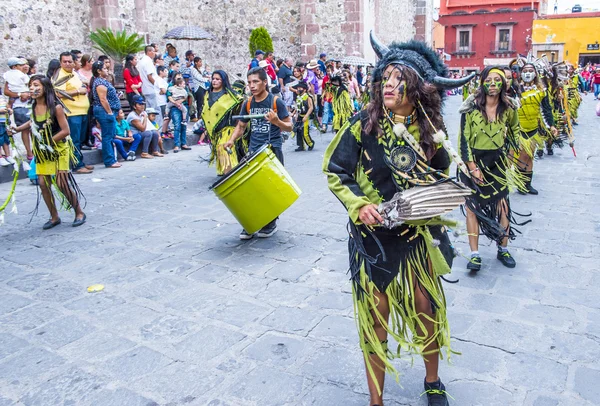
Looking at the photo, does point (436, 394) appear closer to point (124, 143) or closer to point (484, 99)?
point (484, 99)

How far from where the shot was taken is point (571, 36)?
44.3 m

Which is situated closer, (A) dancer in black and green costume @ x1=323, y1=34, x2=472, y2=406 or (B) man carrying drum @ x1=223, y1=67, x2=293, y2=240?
(A) dancer in black and green costume @ x1=323, y1=34, x2=472, y2=406

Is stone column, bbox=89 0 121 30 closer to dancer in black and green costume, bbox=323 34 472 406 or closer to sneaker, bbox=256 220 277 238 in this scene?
sneaker, bbox=256 220 277 238

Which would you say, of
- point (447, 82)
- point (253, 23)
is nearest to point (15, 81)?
point (447, 82)

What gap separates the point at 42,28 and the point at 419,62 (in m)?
13.9

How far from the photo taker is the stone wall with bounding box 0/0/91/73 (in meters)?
13.2

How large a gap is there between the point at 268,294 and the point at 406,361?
4.38 feet

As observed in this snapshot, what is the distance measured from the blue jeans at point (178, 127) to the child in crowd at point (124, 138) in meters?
1.18

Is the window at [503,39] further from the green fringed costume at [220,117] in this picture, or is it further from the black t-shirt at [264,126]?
the black t-shirt at [264,126]

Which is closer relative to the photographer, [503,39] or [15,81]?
[15,81]

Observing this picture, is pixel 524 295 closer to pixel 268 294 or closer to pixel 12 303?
pixel 268 294

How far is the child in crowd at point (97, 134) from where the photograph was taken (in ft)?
34.6

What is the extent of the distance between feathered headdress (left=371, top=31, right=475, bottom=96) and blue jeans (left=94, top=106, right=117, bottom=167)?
8220 mm

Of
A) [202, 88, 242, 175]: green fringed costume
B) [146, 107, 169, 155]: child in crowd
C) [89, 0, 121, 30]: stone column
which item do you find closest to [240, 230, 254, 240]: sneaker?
[202, 88, 242, 175]: green fringed costume
